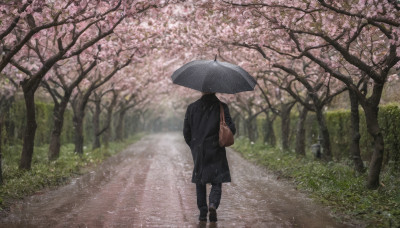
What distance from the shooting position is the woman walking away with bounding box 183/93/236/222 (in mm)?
6262

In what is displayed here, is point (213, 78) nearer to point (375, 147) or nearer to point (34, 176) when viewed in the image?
point (375, 147)

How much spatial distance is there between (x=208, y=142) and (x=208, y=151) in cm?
13

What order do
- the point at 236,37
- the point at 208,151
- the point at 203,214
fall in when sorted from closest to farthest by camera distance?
the point at 208,151 → the point at 203,214 → the point at 236,37

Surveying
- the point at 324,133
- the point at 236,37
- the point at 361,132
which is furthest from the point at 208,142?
the point at 361,132

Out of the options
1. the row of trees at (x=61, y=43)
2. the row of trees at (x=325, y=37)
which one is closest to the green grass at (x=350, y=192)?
the row of trees at (x=325, y=37)

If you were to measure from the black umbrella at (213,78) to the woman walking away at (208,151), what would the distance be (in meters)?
0.26

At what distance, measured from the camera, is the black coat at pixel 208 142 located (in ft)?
20.6

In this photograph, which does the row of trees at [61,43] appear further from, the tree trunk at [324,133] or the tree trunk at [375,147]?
the tree trunk at [324,133]

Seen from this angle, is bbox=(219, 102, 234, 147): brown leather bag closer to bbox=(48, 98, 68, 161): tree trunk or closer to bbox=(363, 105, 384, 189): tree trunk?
bbox=(363, 105, 384, 189): tree trunk

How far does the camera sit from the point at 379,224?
6.14m

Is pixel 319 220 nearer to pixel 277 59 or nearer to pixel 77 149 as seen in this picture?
pixel 277 59

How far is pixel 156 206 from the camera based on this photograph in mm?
7695

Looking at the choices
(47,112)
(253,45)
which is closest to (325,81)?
(253,45)

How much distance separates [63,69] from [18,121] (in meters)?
4.64
